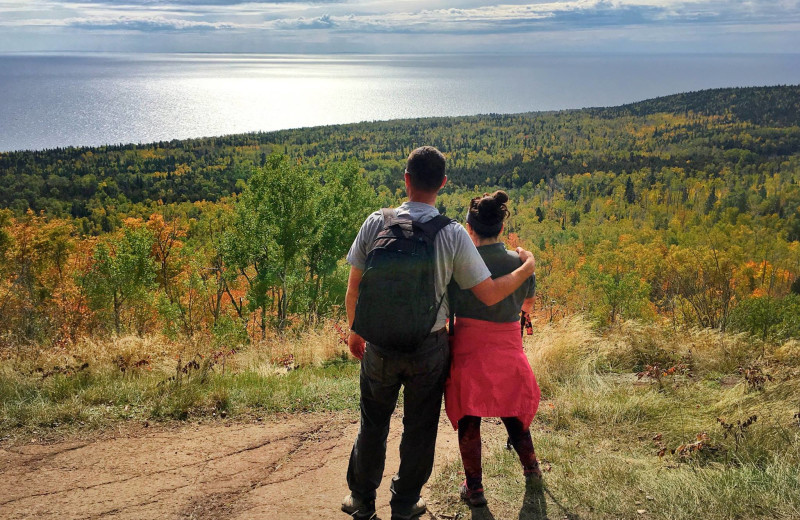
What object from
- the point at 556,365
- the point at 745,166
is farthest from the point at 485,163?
the point at 556,365

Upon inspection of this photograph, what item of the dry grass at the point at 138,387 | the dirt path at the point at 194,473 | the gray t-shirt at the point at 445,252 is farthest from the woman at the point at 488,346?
the dry grass at the point at 138,387

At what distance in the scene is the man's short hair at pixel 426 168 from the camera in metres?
2.84

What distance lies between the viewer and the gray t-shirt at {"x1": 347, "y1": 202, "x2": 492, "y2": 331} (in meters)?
2.90

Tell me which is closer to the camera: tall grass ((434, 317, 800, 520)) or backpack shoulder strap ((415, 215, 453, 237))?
backpack shoulder strap ((415, 215, 453, 237))

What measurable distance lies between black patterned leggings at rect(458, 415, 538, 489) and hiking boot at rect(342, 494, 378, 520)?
2.03 feet

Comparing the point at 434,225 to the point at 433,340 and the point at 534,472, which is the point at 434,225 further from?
the point at 534,472

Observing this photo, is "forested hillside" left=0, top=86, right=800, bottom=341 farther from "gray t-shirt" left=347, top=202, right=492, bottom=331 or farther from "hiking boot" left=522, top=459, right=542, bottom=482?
"gray t-shirt" left=347, top=202, right=492, bottom=331

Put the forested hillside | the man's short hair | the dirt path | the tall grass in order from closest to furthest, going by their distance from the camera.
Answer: the man's short hair
the tall grass
the dirt path
the forested hillside

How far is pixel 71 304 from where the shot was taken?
32.3 m

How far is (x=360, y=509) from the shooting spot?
3.28 meters

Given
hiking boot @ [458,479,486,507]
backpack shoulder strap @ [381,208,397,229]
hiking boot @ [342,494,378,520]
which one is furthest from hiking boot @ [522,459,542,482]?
backpack shoulder strap @ [381,208,397,229]

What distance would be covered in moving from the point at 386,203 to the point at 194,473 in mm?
63033

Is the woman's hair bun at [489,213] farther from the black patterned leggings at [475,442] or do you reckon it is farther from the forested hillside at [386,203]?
the forested hillside at [386,203]

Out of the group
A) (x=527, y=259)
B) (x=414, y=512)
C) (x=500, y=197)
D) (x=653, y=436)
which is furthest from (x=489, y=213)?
(x=653, y=436)
